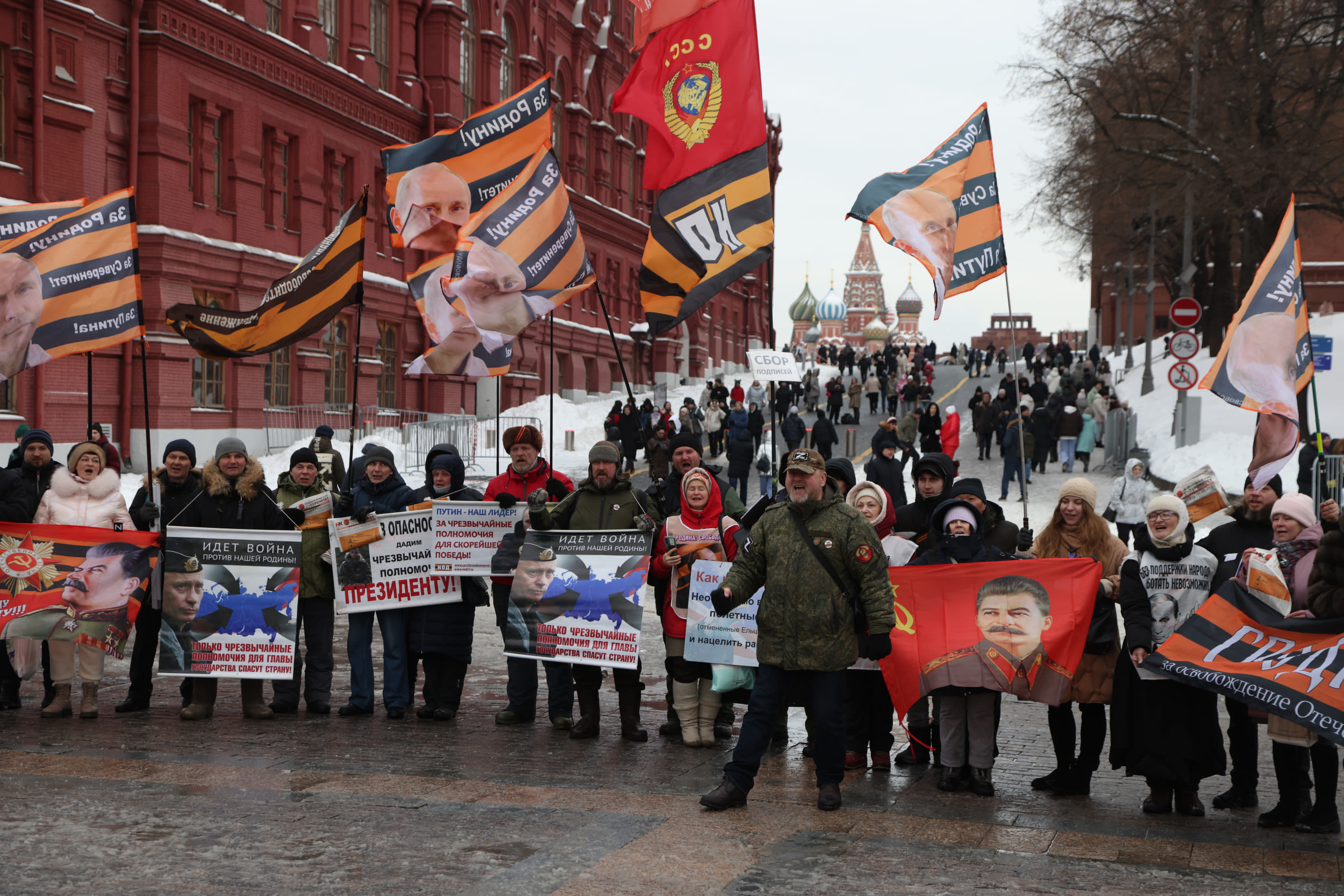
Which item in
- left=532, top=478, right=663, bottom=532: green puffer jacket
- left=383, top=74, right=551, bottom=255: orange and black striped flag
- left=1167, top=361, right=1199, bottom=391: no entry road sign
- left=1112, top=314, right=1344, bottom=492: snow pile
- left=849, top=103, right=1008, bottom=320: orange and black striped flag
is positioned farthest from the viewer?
left=1112, top=314, right=1344, bottom=492: snow pile

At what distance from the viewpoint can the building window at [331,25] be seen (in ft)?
109

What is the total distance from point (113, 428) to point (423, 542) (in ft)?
61.3

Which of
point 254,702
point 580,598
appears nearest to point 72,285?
point 254,702

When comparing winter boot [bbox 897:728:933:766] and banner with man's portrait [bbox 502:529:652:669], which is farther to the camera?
banner with man's portrait [bbox 502:529:652:669]

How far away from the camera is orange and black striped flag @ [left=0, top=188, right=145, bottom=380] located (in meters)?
10.3

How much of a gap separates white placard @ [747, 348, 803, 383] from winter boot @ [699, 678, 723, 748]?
11261mm

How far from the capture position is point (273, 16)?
31.0 metres

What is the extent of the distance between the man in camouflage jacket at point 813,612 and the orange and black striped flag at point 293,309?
458cm

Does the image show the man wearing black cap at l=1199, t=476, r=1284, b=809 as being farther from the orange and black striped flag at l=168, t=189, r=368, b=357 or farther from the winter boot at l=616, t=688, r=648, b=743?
the orange and black striped flag at l=168, t=189, r=368, b=357

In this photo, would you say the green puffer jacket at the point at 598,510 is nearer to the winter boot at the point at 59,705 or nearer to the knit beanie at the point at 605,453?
the knit beanie at the point at 605,453

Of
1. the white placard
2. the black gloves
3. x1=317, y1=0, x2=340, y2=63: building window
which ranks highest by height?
x1=317, y1=0, x2=340, y2=63: building window

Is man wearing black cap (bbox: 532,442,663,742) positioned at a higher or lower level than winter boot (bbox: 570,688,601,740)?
higher

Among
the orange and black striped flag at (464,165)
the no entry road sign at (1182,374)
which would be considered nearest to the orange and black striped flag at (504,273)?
the orange and black striped flag at (464,165)

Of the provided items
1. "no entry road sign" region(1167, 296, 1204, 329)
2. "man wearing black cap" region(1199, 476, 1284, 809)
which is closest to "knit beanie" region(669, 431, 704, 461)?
"man wearing black cap" region(1199, 476, 1284, 809)
